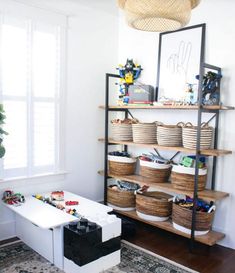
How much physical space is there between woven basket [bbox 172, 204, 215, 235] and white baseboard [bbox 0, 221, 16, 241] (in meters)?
1.67

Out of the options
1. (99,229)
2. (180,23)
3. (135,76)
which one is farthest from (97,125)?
(180,23)

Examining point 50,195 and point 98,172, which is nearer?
point 50,195

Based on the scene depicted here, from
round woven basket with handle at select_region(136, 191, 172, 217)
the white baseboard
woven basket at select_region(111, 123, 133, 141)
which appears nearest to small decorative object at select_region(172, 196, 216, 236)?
round woven basket with handle at select_region(136, 191, 172, 217)

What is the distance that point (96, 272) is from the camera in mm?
2383

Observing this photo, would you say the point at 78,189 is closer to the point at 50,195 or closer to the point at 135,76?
the point at 50,195

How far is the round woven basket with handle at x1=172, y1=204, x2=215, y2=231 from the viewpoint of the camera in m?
2.79

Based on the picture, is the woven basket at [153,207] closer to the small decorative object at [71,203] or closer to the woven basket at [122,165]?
the woven basket at [122,165]

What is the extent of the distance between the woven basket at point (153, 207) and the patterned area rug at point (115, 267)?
0.42 metres

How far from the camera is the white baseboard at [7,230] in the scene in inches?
118

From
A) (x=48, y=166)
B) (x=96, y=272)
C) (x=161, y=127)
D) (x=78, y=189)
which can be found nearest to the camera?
(x=96, y=272)

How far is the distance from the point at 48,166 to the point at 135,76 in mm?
1501

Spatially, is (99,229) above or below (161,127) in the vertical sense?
below

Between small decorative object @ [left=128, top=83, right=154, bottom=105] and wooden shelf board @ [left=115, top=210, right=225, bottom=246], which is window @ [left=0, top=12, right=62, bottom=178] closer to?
small decorative object @ [left=128, top=83, right=154, bottom=105]

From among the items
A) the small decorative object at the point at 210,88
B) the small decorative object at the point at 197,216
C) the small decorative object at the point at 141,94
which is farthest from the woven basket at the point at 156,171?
the small decorative object at the point at 210,88
